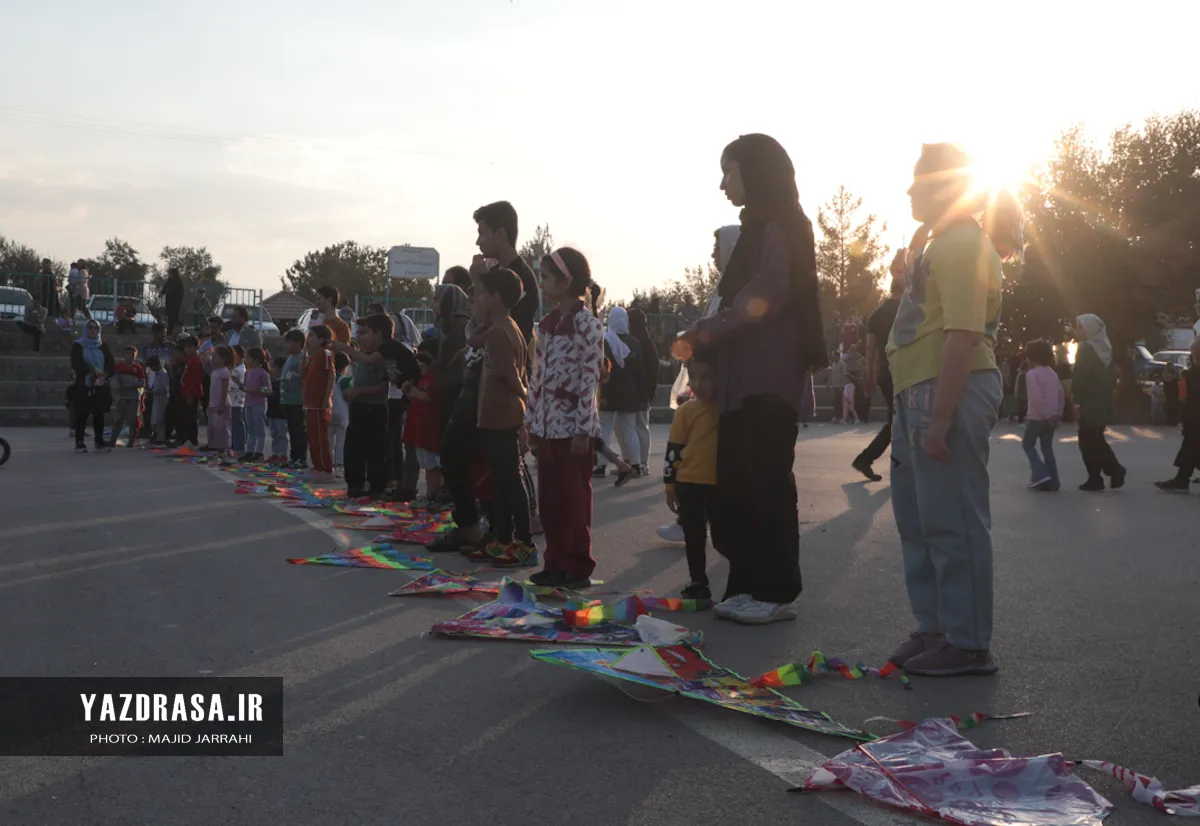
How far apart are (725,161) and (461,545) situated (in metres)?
3.53

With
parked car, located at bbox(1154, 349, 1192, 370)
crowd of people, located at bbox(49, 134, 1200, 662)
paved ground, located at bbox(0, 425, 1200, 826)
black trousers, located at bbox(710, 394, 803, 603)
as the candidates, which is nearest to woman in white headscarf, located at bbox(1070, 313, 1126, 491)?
crowd of people, located at bbox(49, 134, 1200, 662)

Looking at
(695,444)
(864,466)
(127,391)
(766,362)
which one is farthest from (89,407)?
(766,362)

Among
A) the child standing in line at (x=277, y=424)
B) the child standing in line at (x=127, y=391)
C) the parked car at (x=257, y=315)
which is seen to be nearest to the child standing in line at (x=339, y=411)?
the child standing in line at (x=277, y=424)

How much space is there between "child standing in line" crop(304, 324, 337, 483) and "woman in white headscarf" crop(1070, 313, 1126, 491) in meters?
8.23

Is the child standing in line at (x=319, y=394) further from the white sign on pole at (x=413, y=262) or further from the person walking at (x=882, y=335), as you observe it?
the white sign on pole at (x=413, y=262)

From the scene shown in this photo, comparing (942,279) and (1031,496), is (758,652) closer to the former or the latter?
(942,279)

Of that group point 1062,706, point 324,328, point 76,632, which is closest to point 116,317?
point 324,328

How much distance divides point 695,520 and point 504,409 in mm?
1585

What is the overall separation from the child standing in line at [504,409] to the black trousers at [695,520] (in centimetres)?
135

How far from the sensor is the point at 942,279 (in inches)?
214

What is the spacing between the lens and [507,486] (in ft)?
28.1

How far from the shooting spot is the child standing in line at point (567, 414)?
7.60m

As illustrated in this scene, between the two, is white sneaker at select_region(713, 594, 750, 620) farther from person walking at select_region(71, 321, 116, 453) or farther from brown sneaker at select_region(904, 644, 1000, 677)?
person walking at select_region(71, 321, 116, 453)

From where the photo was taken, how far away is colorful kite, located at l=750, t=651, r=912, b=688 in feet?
16.9
